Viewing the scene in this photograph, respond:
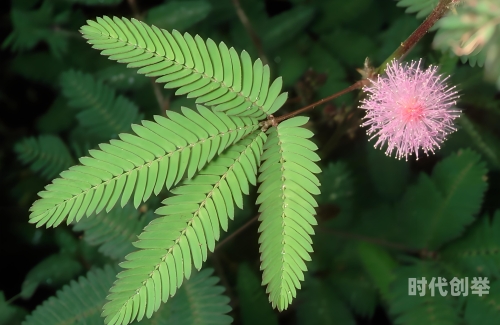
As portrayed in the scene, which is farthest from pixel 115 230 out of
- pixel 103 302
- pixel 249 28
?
pixel 249 28

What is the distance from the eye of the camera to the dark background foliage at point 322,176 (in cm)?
153

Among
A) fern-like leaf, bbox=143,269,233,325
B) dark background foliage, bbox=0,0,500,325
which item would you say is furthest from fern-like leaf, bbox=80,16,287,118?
fern-like leaf, bbox=143,269,233,325

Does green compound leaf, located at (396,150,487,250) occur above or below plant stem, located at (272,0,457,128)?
above

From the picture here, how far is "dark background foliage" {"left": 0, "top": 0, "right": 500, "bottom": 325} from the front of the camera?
1.53 meters

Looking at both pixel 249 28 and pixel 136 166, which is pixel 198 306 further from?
A: pixel 249 28

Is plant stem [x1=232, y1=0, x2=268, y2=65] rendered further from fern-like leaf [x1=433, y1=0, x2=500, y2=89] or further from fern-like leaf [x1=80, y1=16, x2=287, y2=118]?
fern-like leaf [x1=433, y1=0, x2=500, y2=89]

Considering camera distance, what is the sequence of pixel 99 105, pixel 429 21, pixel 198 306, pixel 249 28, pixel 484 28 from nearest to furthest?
pixel 484 28
pixel 429 21
pixel 198 306
pixel 99 105
pixel 249 28

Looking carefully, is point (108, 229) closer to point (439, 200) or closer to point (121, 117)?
point (121, 117)

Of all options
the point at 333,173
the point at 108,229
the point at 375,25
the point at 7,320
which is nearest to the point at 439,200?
the point at 333,173

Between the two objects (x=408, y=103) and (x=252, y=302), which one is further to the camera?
(x=252, y=302)

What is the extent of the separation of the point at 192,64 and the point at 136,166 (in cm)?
25

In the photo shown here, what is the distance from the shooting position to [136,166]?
0.94 m

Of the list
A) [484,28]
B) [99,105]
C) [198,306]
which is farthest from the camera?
[99,105]

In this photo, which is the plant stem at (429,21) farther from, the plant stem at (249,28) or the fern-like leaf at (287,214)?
the plant stem at (249,28)
